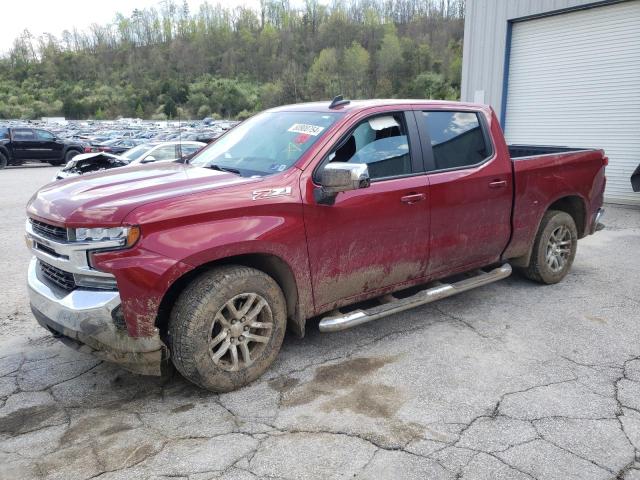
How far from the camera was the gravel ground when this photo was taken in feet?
8.81

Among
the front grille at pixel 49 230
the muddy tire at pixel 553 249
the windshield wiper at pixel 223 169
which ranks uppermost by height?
the windshield wiper at pixel 223 169

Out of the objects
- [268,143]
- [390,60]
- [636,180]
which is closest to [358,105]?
[268,143]

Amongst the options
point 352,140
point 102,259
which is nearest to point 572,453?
point 352,140

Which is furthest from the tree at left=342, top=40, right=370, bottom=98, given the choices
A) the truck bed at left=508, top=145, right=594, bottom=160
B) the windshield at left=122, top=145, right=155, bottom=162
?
the truck bed at left=508, top=145, right=594, bottom=160

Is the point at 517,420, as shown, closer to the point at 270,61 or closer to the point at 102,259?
the point at 102,259

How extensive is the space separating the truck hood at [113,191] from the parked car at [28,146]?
22.5m

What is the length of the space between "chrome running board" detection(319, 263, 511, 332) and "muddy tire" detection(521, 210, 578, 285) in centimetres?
53

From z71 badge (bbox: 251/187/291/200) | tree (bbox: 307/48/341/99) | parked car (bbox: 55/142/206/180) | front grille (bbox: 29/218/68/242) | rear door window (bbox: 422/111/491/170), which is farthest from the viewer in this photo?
tree (bbox: 307/48/341/99)

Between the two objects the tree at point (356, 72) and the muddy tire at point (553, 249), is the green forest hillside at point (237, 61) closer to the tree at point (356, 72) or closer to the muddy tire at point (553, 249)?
the tree at point (356, 72)

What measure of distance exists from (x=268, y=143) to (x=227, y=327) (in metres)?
1.50

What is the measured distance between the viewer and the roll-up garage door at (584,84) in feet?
36.0

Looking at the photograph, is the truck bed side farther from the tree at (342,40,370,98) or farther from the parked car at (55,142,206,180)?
the tree at (342,40,370,98)

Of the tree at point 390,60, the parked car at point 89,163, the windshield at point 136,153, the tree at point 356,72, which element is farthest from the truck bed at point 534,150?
the tree at point 390,60

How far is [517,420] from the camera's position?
3.08 metres
